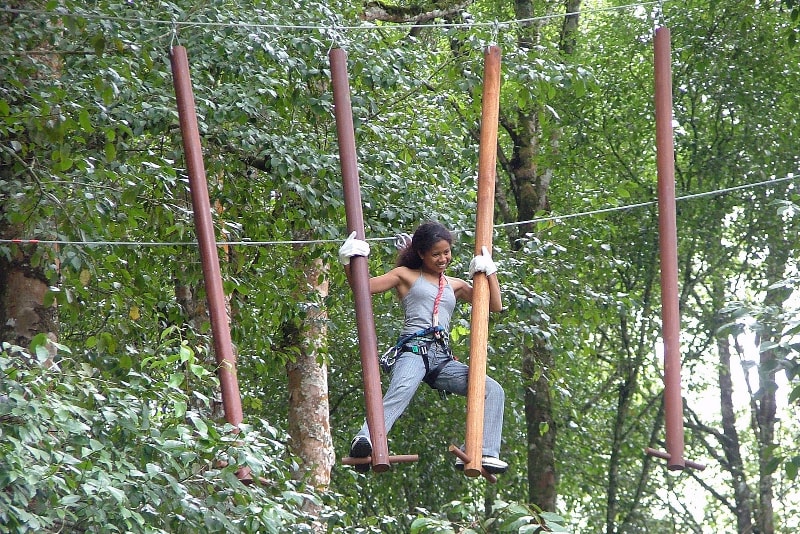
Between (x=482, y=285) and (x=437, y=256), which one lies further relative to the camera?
(x=437, y=256)

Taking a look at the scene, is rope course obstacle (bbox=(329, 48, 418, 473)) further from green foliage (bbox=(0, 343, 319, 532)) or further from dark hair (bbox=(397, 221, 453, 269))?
green foliage (bbox=(0, 343, 319, 532))

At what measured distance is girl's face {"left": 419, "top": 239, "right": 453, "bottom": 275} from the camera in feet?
17.7

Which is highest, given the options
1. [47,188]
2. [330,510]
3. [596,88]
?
[596,88]

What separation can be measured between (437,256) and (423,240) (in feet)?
0.29

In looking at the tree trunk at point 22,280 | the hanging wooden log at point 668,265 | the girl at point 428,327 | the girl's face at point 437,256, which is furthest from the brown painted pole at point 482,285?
the tree trunk at point 22,280

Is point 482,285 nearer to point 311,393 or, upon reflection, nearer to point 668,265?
point 668,265

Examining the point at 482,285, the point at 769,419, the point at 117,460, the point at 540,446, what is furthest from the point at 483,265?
the point at 769,419

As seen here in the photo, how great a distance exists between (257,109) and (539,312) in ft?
7.94

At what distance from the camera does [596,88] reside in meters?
9.92

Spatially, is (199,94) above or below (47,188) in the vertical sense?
above

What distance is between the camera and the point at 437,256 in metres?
5.40

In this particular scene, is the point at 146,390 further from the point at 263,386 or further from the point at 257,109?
the point at 263,386

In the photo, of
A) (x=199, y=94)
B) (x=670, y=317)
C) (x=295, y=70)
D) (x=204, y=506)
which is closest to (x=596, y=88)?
(x=295, y=70)

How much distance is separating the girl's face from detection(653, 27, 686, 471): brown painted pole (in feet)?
2.93
